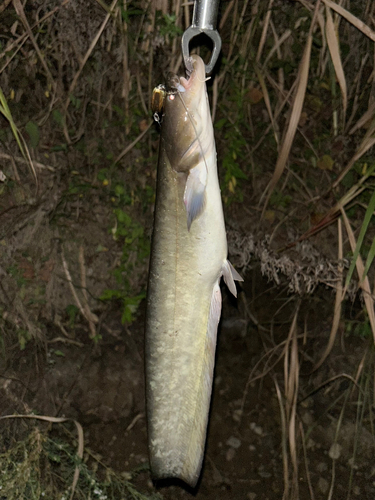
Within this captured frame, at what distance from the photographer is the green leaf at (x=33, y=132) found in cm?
251

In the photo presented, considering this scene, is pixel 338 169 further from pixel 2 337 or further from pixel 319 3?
pixel 2 337

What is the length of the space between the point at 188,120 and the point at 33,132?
3.96 ft

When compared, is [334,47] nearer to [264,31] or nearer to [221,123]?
[264,31]

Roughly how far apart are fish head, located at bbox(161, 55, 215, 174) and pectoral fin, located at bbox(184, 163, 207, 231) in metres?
0.03

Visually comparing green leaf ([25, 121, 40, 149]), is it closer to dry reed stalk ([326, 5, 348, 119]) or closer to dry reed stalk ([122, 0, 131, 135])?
dry reed stalk ([122, 0, 131, 135])

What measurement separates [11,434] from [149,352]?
1.11m

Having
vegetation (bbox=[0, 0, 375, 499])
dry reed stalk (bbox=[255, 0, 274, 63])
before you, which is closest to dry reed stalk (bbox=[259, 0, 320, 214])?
vegetation (bbox=[0, 0, 375, 499])

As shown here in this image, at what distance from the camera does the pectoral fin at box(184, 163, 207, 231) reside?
64.7 inches

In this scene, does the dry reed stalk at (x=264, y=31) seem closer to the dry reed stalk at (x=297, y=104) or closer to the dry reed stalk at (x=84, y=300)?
the dry reed stalk at (x=297, y=104)

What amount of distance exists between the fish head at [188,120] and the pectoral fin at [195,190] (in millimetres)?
25

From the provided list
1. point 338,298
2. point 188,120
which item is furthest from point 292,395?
point 188,120

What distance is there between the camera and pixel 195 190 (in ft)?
5.40

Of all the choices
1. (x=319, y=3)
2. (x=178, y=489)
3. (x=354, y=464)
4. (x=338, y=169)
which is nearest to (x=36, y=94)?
(x=319, y=3)

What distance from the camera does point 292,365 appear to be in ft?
8.81
